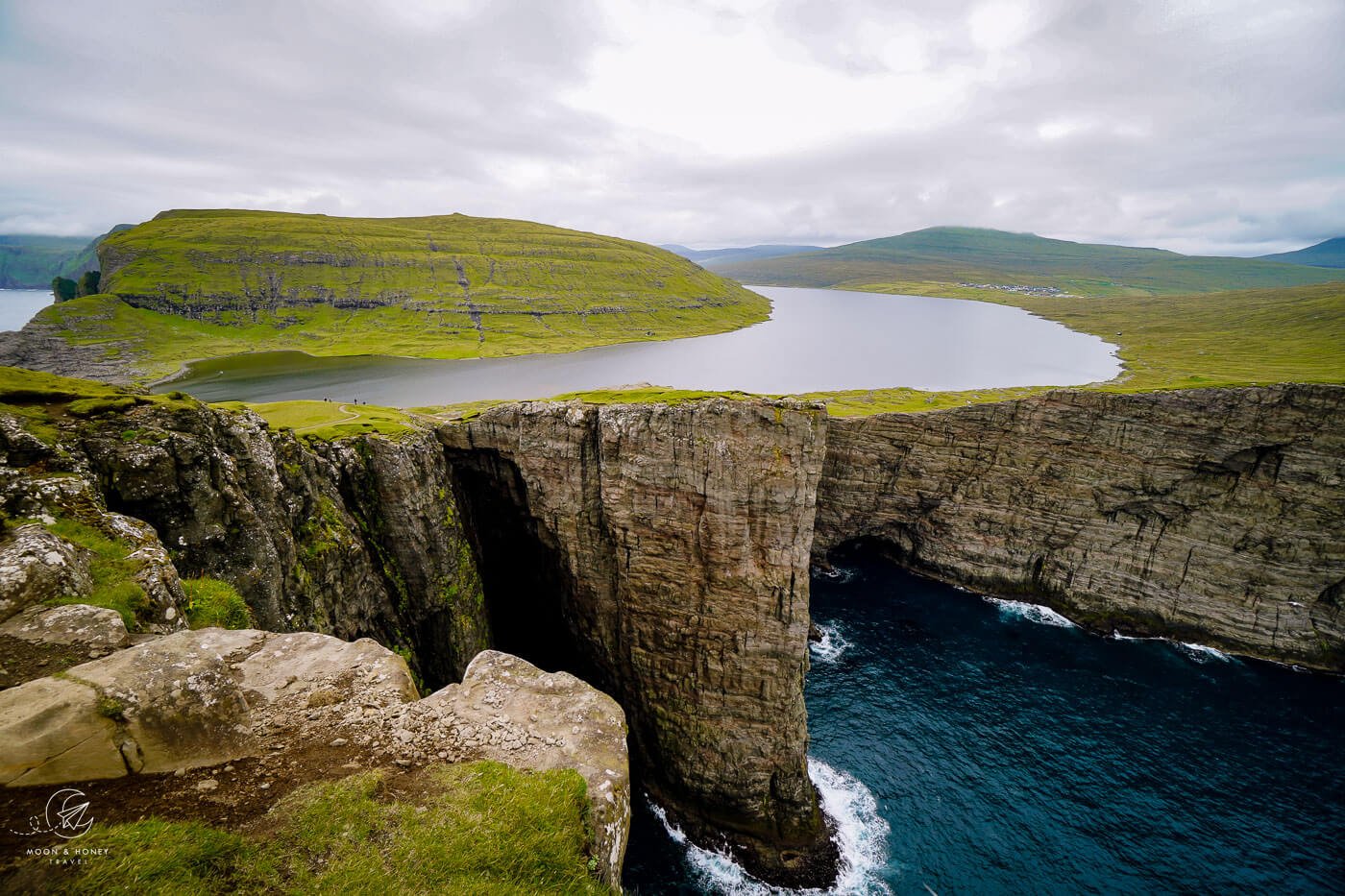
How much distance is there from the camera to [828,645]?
48281 mm

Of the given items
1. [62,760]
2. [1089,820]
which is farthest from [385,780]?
[1089,820]

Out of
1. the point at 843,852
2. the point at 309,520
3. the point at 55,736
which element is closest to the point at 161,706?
the point at 55,736

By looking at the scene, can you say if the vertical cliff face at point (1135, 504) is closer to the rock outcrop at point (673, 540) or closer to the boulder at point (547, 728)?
the rock outcrop at point (673, 540)

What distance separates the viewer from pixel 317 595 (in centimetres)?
2283

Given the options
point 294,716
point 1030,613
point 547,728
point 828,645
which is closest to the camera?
point 294,716

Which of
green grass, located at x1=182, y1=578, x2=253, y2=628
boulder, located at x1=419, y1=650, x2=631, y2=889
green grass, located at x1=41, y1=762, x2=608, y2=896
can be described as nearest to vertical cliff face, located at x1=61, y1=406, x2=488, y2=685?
green grass, located at x1=182, y1=578, x2=253, y2=628

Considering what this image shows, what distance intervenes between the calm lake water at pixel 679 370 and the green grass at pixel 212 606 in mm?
72477

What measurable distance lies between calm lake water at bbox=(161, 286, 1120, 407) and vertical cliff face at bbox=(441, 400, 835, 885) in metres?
55.1

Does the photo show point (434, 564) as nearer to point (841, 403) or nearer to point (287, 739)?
point (287, 739)

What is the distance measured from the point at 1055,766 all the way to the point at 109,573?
5084 centimetres

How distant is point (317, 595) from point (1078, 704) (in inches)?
2145

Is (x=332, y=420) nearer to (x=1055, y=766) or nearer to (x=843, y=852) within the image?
(x=843, y=852)

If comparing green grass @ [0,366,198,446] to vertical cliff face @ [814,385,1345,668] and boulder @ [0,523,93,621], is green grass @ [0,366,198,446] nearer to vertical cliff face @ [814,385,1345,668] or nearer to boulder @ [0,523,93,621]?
boulder @ [0,523,93,621]

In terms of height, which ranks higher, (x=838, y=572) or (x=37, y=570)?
(x=37, y=570)
